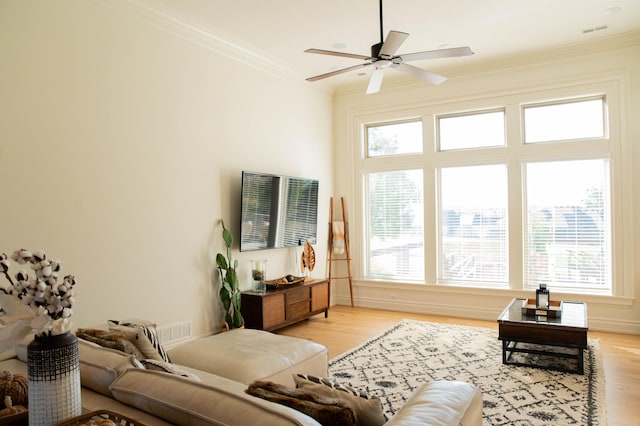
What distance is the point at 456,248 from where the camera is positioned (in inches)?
242

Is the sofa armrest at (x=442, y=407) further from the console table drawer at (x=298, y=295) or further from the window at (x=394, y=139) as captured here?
the window at (x=394, y=139)

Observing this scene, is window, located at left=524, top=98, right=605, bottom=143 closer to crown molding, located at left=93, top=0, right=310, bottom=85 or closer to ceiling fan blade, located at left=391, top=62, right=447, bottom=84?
ceiling fan blade, located at left=391, top=62, right=447, bottom=84

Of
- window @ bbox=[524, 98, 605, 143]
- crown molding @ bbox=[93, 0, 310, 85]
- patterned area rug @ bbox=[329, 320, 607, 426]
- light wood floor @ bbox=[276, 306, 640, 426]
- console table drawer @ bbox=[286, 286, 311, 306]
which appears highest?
crown molding @ bbox=[93, 0, 310, 85]

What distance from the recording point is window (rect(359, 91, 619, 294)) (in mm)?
5355

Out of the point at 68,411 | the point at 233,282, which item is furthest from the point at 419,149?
the point at 68,411

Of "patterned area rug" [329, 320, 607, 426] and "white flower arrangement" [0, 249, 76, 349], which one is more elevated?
"white flower arrangement" [0, 249, 76, 349]

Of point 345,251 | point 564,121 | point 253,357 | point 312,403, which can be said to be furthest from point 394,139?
point 312,403

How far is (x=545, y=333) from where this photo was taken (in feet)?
12.3

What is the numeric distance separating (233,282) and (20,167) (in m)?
2.26

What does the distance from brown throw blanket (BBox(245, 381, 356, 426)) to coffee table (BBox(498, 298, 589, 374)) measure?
9.44ft

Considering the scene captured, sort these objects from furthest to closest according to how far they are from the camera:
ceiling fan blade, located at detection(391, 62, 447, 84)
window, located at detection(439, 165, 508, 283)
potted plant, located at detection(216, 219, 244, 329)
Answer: window, located at detection(439, 165, 508, 283), potted plant, located at detection(216, 219, 244, 329), ceiling fan blade, located at detection(391, 62, 447, 84)

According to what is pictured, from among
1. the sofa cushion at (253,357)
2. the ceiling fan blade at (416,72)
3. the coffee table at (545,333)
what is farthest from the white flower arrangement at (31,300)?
the coffee table at (545,333)

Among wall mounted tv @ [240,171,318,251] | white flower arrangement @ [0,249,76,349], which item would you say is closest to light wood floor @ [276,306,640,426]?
wall mounted tv @ [240,171,318,251]

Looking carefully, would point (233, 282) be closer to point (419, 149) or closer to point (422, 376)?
point (422, 376)
